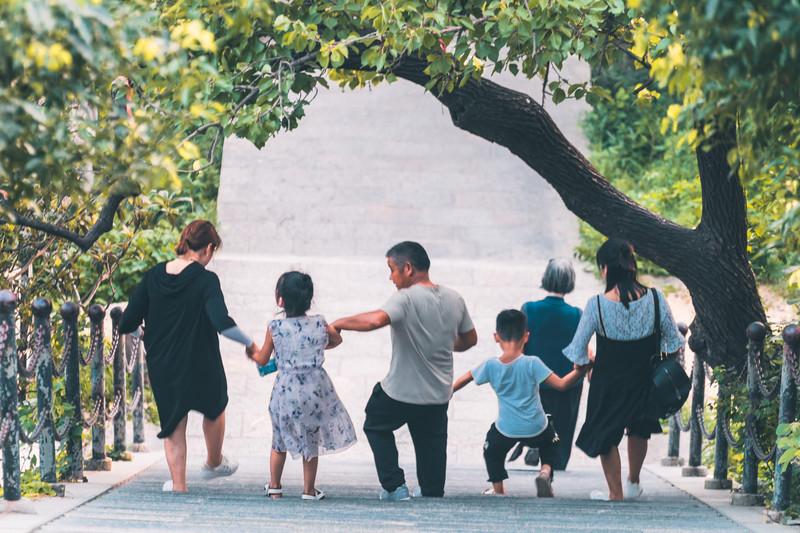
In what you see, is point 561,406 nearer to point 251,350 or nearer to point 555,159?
point 555,159

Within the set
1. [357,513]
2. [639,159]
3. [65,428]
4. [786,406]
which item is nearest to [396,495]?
[357,513]

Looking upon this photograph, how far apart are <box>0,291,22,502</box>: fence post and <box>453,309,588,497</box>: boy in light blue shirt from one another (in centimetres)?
264

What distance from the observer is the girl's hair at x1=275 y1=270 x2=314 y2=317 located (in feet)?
24.7

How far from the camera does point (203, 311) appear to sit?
7664 millimetres

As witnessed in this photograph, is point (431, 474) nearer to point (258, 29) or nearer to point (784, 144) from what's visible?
point (258, 29)

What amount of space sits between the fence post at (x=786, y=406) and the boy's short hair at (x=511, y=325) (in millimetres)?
1673

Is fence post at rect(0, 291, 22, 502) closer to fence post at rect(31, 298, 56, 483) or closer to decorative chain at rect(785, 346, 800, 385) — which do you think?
fence post at rect(31, 298, 56, 483)

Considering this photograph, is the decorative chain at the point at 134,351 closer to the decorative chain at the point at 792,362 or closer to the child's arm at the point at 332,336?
the child's arm at the point at 332,336

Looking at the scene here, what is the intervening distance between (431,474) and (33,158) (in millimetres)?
4055

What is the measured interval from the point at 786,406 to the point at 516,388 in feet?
5.60

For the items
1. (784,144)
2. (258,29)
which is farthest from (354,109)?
(784,144)

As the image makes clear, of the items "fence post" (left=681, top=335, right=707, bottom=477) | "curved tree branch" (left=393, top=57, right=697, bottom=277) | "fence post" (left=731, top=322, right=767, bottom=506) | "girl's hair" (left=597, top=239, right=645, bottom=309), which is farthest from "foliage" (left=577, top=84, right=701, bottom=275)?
"fence post" (left=731, top=322, right=767, bottom=506)

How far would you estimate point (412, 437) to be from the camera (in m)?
7.88

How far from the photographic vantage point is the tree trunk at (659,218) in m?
8.45
